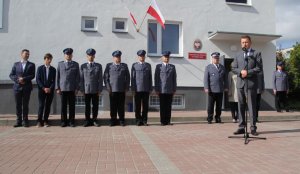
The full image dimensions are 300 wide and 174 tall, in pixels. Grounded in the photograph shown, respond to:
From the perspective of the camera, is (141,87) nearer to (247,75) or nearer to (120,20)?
(247,75)

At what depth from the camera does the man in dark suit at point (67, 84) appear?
31.4ft

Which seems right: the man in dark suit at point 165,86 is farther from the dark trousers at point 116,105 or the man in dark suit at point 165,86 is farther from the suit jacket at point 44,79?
the suit jacket at point 44,79

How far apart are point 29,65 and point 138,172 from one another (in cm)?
627

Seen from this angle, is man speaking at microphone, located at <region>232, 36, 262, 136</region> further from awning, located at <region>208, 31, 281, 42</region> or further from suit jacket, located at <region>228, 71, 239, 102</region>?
awning, located at <region>208, 31, 281, 42</region>

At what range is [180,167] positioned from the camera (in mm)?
4859

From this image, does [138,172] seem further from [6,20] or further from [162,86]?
[6,20]

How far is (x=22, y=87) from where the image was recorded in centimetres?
960

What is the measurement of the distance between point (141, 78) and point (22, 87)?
3329 mm

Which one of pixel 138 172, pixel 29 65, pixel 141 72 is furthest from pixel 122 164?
pixel 29 65

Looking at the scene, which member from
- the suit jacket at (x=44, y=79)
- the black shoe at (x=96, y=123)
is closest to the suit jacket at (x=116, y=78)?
the black shoe at (x=96, y=123)

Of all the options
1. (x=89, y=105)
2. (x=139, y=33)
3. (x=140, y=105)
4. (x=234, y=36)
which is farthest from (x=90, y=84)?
(x=234, y=36)

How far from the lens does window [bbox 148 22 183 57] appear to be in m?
13.5

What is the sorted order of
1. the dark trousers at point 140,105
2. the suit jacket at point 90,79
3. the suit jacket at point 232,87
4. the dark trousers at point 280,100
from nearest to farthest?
the suit jacket at point 90,79
the dark trousers at point 140,105
the suit jacket at point 232,87
the dark trousers at point 280,100

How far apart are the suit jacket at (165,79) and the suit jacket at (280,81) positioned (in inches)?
213
